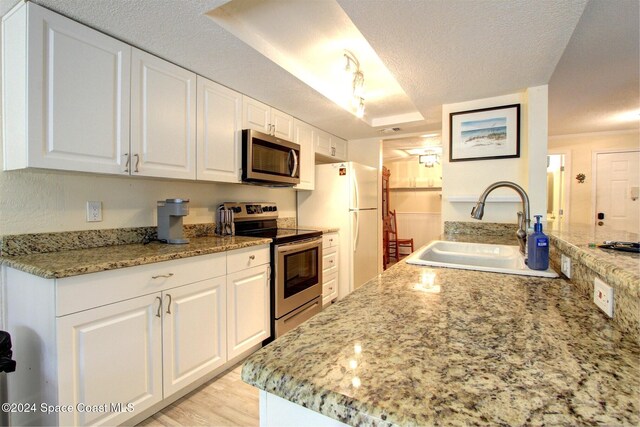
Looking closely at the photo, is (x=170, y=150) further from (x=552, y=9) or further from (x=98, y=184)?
(x=552, y=9)

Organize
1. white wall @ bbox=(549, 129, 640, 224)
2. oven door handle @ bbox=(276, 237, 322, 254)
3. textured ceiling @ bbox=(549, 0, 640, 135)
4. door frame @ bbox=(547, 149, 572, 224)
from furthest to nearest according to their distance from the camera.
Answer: door frame @ bbox=(547, 149, 572, 224)
white wall @ bbox=(549, 129, 640, 224)
oven door handle @ bbox=(276, 237, 322, 254)
textured ceiling @ bbox=(549, 0, 640, 135)

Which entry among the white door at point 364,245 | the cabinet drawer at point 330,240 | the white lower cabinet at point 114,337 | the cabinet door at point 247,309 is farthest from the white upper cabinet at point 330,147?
the white lower cabinet at point 114,337

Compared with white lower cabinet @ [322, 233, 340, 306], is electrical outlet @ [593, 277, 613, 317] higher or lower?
higher

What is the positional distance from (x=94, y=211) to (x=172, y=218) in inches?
16.9

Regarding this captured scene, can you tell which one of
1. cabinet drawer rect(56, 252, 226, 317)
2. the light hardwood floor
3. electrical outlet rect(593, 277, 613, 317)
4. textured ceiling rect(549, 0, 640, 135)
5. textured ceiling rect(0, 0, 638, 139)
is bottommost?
the light hardwood floor

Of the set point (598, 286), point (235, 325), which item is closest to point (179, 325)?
point (235, 325)

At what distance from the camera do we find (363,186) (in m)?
3.59

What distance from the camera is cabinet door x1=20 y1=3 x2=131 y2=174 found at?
1335 mm

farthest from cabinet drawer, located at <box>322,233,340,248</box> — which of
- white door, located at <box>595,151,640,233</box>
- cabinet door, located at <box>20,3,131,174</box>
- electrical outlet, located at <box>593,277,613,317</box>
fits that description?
white door, located at <box>595,151,640,233</box>

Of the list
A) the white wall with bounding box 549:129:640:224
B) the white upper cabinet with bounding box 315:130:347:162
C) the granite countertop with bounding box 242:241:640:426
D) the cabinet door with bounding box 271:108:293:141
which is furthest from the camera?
the white wall with bounding box 549:129:640:224

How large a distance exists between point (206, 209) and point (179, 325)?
3.55 feet

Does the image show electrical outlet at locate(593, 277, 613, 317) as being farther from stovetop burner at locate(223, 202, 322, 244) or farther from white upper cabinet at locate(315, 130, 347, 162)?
white upper cabinet at locate(315, 130, 347, 162)

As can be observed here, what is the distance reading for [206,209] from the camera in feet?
8.09

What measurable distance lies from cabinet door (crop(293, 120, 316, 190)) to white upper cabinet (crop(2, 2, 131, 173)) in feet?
5.51
